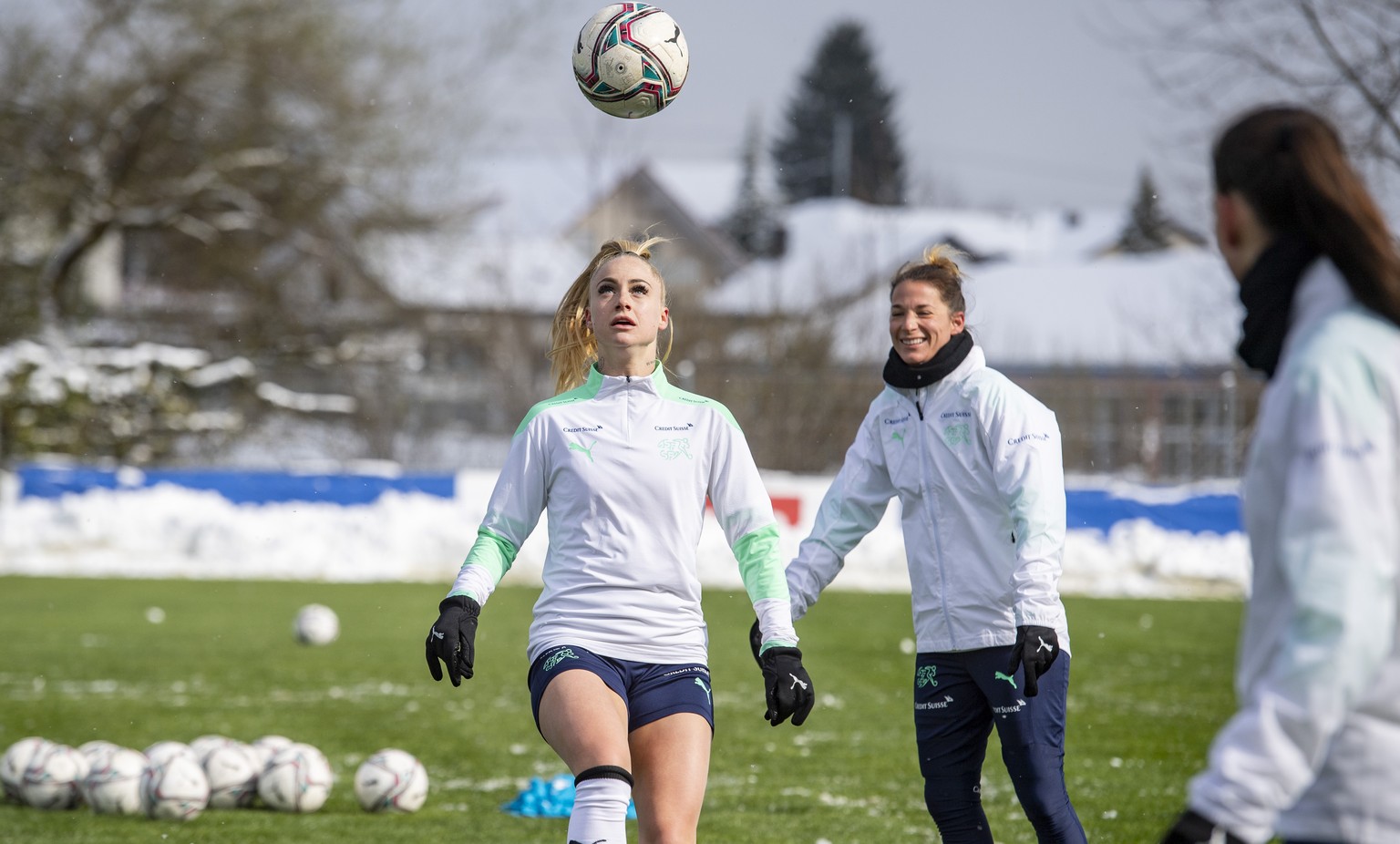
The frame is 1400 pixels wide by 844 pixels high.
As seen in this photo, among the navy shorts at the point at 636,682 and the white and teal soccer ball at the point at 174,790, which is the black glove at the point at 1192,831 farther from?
the white and teal soccer ball at the point at 174,790

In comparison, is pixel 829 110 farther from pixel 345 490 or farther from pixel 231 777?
pixel 231 777

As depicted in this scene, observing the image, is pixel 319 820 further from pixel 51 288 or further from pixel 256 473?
pixel 51 288

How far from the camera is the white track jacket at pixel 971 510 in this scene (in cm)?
400

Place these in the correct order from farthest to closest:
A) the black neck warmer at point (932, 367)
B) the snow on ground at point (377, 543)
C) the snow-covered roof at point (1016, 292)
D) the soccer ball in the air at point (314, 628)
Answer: the snow-covered roof at point (1016, 292), the snow on ground at point (377, 543), the soccer ball in the air at point (314, 628), the black neck warmer at point (932, 367)

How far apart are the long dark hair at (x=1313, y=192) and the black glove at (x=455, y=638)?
83.7 inches

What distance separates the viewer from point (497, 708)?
29.3 ft

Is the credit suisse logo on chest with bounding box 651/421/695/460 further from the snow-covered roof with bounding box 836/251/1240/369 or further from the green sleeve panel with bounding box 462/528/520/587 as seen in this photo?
the snow-covered roof with bounding box 836/251/1240/369

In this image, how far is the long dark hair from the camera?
2.21 meters

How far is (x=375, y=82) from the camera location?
91.9ft

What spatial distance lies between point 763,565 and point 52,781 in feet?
12.9

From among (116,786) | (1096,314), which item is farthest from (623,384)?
(1096,314)

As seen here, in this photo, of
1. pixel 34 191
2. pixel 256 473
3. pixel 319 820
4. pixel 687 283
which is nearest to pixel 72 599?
pixel 256 473

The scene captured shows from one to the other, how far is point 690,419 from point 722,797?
3097mm

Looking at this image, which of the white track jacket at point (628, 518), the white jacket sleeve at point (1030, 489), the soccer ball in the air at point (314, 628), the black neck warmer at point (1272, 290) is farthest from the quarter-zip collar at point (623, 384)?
the soccer ball in the air at point (314, 628)
